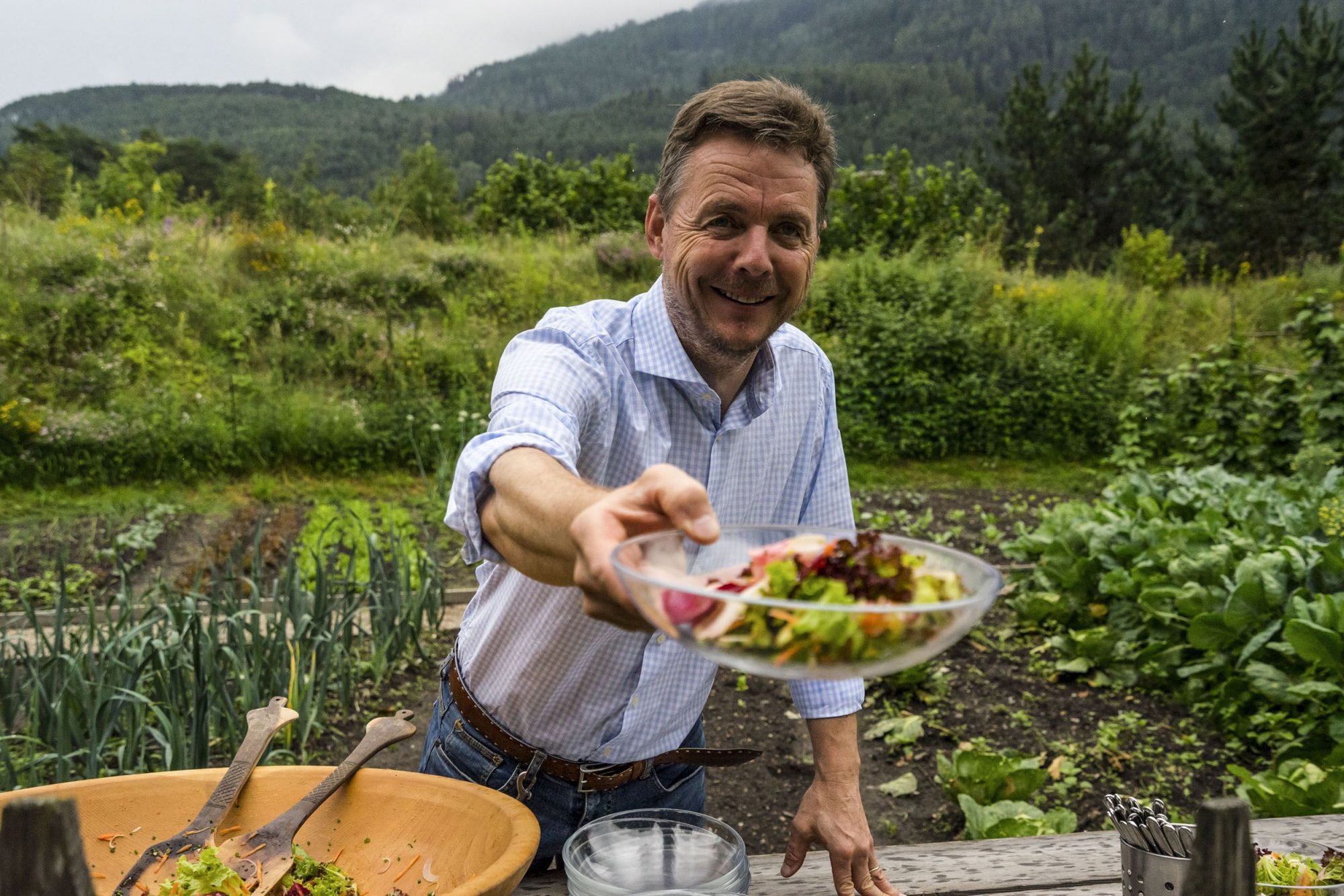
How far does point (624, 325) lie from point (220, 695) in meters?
1.60

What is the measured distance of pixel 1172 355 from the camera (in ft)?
30.6

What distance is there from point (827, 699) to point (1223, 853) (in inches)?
42.1

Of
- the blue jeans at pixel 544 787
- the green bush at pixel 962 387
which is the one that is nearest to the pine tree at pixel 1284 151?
the green bush at pixel 962 387

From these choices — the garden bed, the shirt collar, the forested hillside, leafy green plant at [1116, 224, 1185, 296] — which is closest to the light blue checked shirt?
the shirt collar

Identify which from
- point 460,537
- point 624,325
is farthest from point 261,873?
point 460,537

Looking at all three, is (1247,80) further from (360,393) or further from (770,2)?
(770,2)

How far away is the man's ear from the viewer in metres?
1.79

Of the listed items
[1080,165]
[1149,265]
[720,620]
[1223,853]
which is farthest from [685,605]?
[1080,165]

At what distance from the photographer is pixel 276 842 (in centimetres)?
119

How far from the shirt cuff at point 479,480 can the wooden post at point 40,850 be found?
0.61 meters

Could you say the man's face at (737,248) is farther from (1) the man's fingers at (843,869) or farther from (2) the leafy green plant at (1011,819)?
(2) the leafy green plant at (1011,819)

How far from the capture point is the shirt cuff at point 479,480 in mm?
1161

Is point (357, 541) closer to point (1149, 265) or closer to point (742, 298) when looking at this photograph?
point (742, 298)

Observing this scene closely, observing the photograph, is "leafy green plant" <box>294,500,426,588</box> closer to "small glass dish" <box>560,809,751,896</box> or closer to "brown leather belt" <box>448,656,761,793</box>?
"brown leather belt" <box>448,656,761,793</box>
